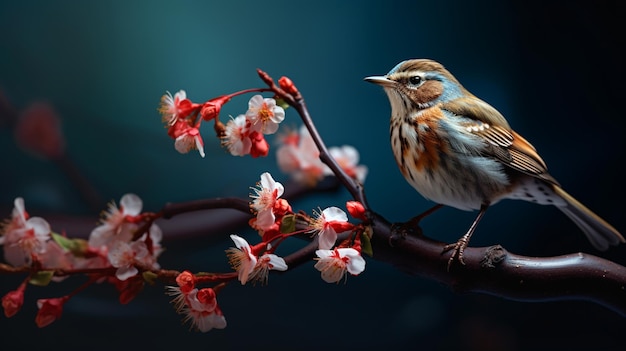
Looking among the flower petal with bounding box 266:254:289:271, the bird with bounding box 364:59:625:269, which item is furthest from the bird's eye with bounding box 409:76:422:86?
the flower petal with bounding box 266:254:289:271

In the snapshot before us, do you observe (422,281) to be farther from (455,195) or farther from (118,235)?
(118,235)

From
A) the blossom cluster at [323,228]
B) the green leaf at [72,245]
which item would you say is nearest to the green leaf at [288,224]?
the blossom cluster at [323,228]

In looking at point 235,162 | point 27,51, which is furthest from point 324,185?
point 27,51

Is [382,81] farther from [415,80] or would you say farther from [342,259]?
[342,259]

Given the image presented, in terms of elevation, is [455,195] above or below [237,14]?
below

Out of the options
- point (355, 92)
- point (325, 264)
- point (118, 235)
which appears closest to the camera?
point (325, 264)

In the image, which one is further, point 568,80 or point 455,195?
point 568,80

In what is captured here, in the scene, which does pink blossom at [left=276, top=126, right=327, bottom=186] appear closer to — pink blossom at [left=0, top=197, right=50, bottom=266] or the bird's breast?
the bird's breast
